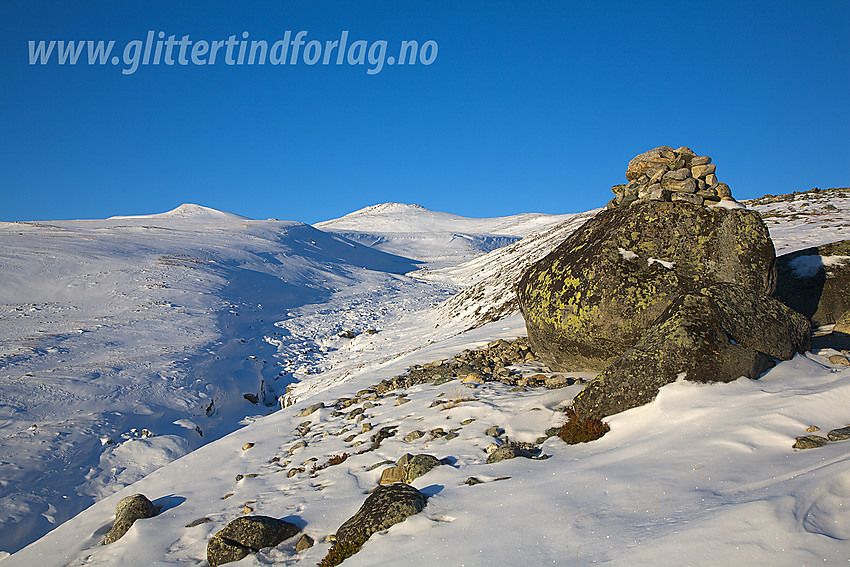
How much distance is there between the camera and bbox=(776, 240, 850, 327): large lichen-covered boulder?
973cm

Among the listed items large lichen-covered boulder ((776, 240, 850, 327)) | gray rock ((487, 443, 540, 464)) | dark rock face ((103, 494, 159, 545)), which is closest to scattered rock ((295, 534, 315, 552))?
gray rock ((487, 443, 540, 464))

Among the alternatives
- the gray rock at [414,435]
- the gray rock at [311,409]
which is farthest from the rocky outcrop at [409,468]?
the gray rock at [311,409]

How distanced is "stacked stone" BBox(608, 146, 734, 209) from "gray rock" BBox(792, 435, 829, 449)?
5.95m

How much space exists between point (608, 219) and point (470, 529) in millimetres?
7738

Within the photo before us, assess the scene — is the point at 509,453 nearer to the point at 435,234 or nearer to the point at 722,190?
the point at 722,190

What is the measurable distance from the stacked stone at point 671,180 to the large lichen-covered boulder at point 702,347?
113 inches

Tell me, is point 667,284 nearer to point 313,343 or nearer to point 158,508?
point 158,508

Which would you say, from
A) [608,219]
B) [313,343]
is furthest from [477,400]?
[313,343]

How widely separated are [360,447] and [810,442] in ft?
20.7

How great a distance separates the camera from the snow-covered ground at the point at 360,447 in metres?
4.07

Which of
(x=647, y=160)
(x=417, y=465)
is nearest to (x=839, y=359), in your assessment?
(x=647, y=160)

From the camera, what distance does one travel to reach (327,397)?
41.1 feet

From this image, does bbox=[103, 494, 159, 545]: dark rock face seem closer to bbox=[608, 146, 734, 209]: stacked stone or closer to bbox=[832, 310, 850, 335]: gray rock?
bbox=[608, 146, 734, 209]: stacked stone

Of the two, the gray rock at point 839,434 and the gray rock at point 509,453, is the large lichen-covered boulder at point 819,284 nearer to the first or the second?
the gray rock at point 839,434
